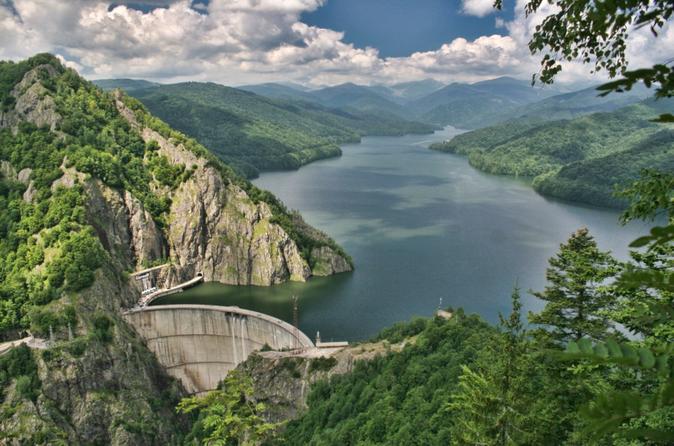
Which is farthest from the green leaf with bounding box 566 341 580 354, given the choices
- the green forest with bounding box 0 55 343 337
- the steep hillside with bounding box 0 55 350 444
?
the green forest with bounding box 0 55 343 337

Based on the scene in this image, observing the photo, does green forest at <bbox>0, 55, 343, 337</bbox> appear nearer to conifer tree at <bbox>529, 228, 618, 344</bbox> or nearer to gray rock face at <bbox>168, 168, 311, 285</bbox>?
gray rock face at <bbox>168, 168, 311, 285</bbox>

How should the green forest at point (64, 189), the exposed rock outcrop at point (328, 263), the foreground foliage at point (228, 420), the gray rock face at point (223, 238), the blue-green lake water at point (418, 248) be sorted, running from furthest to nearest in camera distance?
the gray rock face at point (223, 238), the exposed rock outcrop at point (328, 263), the blue-green lake water at point (418, 248), the green forest at point (64, 189), the foreground foliage at point (228, 420)

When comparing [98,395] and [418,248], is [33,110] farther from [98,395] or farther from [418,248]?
[418,248]

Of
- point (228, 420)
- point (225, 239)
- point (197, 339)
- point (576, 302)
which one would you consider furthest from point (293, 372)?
point (225, 239)

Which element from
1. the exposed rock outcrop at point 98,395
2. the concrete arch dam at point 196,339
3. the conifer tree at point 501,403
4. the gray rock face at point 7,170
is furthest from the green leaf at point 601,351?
the gray rock face at point 7,170

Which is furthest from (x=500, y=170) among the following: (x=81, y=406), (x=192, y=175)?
(x=81, y=406)

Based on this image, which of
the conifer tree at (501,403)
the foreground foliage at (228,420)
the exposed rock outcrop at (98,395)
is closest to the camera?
the conifer tree at (501,403)

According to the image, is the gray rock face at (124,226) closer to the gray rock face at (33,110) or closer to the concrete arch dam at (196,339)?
the gray rock face at (33,110)
